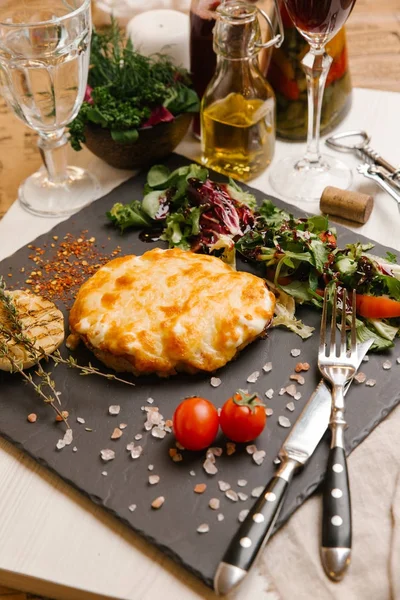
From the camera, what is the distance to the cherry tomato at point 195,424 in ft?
6.51

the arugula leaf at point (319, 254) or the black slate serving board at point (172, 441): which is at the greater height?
the arugula leaf at point (319, 254)

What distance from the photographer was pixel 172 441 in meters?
2.09

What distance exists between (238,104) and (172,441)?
161 cm

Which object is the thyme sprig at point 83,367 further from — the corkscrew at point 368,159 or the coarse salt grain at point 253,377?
the corkscrew at point 368,159

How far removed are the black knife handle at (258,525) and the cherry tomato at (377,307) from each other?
0.70 meters

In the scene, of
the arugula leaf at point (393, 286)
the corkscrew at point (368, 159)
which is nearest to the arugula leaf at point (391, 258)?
the arugula leaf at point (393, 286)

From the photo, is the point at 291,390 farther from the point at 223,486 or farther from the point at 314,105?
the point at 314,105

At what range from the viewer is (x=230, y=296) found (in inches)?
91.7

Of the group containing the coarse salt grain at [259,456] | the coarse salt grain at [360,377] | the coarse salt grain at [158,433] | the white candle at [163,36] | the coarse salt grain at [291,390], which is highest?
the white candle at [163,36]

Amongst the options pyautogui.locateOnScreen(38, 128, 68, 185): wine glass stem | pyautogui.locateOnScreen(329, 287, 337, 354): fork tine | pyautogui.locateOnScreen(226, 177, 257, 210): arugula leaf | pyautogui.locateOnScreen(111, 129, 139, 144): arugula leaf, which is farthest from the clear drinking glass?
pyautogui.locateOnScreen(329, 287, 337, 354): fork tine

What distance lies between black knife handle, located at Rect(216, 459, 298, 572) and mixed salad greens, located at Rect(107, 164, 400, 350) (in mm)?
638

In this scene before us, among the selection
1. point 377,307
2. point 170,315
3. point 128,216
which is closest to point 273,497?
point 170,315

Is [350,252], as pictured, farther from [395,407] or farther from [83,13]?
[83,13]

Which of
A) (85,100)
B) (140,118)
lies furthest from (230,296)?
(85,100)
